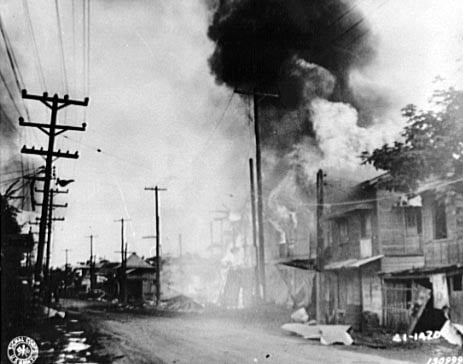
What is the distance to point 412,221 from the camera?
65.6 ft

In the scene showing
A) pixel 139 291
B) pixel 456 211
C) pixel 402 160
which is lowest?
pixel 139 291

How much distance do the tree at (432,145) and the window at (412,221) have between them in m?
6.67

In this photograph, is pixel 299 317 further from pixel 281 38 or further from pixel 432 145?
pixel 281 38

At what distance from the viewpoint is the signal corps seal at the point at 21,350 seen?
6713 millimetres

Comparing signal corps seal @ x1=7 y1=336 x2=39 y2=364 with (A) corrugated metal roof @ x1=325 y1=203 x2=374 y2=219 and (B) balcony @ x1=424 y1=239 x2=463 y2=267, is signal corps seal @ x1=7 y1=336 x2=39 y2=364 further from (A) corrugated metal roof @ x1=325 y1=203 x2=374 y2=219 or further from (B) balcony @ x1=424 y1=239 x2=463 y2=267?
(A) corrugated metal roof @ x1=325 y1=203 x2=374 y2=219

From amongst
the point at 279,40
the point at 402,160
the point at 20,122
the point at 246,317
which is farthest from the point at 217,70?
the point at 246,317

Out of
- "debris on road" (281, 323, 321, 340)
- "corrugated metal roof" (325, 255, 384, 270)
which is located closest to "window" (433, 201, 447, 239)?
"corrugated metal roof" (325, 255, 384, 270)

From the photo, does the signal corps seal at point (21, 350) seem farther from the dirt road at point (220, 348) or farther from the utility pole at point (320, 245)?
the utility pole at point (320, 245)

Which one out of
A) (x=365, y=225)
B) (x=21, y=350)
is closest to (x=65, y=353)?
(x=21, y=350)

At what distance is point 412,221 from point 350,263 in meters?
2.95

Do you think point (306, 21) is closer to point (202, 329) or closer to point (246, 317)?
point (202, 329)

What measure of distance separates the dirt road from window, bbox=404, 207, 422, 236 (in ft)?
21.6

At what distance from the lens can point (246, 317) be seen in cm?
2161

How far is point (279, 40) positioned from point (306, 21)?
Result: 69cm
